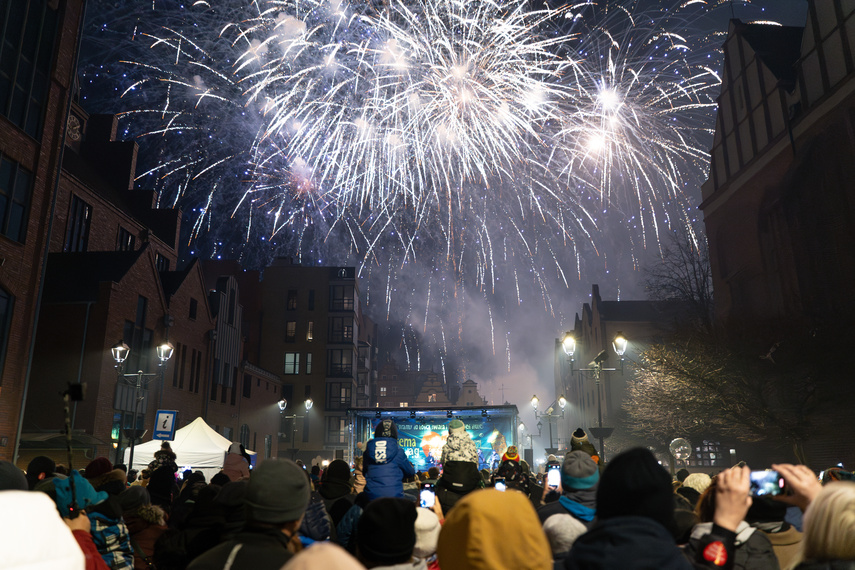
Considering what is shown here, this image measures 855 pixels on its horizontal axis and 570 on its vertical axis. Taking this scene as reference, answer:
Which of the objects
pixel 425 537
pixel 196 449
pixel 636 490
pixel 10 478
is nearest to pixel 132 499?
pixel 10 478

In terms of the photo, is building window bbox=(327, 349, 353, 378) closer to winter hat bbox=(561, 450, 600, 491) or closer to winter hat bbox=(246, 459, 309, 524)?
winter hat bbox=(561, 450, 600, 491)

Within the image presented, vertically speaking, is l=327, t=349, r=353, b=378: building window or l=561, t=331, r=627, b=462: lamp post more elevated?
l=327, t=349, r=353, b=378: building window

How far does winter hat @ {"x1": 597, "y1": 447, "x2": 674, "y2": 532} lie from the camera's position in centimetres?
242

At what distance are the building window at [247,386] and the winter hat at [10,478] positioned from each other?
147ft

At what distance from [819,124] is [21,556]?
2930 cm

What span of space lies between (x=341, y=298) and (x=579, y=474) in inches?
2395

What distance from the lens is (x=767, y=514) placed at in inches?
146

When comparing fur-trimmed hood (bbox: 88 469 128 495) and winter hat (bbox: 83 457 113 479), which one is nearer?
fur-trimmed hood (bbox: 88 469 128 495)

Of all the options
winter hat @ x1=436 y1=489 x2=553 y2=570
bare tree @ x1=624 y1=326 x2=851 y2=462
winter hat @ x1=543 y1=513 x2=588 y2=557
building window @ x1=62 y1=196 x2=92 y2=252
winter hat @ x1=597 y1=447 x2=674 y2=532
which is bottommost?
winter hat @ x1=543 y1=513 x2=588 y2=557

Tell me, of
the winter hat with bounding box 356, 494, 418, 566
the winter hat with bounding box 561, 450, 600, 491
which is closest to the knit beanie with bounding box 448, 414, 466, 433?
Result: the winter hat with bounding box 561, 450, 600, 491

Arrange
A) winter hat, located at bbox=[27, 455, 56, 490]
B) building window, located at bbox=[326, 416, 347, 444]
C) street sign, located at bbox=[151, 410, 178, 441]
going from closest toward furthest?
winter hat, located at bbox=[27, 455, 56, 490]
street sign, located at bbox=[151, 410, 178, 441]
building window, located at bbox=[326, 416, 347, 444]

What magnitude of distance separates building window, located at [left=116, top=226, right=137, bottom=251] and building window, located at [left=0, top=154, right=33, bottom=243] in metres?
14.5

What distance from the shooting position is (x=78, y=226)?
3159 cm

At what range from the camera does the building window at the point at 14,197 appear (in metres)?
19.9
